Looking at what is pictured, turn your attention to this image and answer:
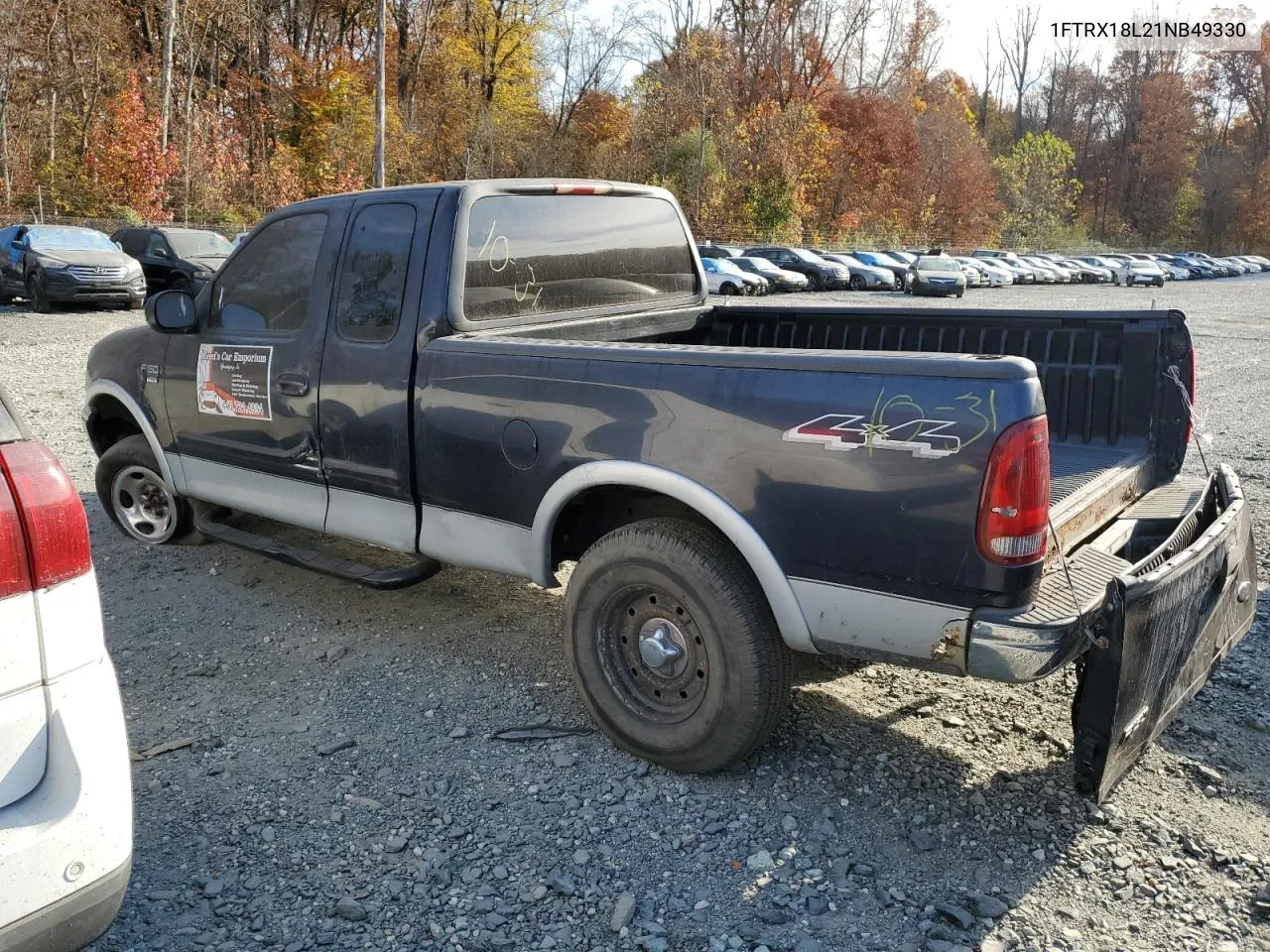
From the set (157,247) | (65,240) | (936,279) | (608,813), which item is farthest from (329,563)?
(936,279)

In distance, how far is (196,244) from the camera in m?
21.2

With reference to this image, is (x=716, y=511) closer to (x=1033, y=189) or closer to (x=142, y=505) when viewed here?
(x=142, y=505)

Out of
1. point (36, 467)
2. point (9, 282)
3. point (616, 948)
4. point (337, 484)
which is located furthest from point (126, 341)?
point (9, 282)

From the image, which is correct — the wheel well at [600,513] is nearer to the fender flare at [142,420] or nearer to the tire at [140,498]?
the fender flare at [142,420]

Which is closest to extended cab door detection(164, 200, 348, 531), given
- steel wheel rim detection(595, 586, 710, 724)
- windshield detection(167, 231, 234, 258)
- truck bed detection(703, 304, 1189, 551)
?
steel wheel rim detection(595, 586, 710, 724)

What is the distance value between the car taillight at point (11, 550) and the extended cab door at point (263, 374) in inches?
92.6

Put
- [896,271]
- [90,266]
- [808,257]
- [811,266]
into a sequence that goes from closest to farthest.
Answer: [90,266], [811,266], [808,257], [896,271]

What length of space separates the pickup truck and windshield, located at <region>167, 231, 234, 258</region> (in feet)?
55.9

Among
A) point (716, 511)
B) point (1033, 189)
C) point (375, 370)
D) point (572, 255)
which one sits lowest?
point (716, 511)

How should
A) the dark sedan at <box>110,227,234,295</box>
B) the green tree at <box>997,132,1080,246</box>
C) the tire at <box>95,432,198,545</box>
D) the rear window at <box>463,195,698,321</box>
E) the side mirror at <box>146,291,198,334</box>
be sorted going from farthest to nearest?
1. the green tree at <box>997,132,1080,246</box>
2. the dark sedan at <box>110,227,234,295</box>
3. the tire at <box>95,432,198,545</box>
4. the side mirror at <box>146,291,198,334</box>
5. the rear window at <box>463,195,698,321</box>

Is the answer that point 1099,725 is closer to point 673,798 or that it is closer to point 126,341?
point 673,798

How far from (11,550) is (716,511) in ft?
6.16

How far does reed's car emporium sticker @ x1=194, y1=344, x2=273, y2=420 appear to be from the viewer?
458cm

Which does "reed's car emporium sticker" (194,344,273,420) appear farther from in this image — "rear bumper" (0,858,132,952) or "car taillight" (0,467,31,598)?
"rear bumper" (0,858,132,952)
